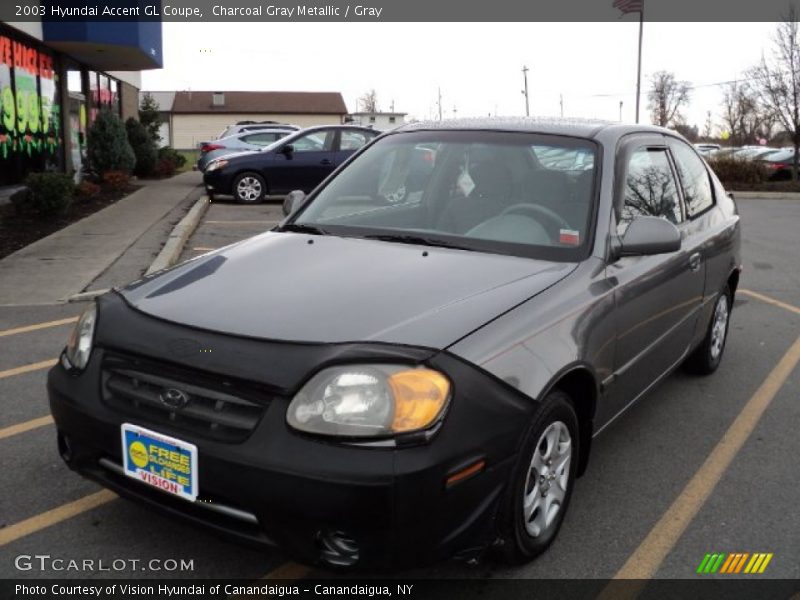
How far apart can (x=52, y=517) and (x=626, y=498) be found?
8.03ft

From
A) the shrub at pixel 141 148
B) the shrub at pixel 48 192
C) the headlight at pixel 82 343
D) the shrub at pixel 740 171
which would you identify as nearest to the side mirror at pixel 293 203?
the headlight at pixel 82 343

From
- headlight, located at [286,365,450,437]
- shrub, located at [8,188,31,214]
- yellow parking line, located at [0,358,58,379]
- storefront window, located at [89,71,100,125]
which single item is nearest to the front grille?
headlight, located at [286,365,450,437]

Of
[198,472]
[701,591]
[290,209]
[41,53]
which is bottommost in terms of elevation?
[701,591]

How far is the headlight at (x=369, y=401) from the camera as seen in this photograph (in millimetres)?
2271

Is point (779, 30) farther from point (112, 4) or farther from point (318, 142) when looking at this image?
point (112, 4)

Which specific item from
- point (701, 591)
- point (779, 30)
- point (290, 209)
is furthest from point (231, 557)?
point (779, 30)

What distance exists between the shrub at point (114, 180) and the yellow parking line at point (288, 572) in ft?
51.3

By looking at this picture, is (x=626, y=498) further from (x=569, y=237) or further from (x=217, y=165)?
(x=217, y=165)

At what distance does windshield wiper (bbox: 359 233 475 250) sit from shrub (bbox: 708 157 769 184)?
80.0 ft

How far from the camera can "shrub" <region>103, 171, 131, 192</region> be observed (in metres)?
16.9

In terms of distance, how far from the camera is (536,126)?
3916mm

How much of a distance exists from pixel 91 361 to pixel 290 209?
67.5 inches

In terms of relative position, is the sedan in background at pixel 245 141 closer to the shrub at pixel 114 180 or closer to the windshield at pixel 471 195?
the shrub at pixel 114 180

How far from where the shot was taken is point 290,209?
166 inches
